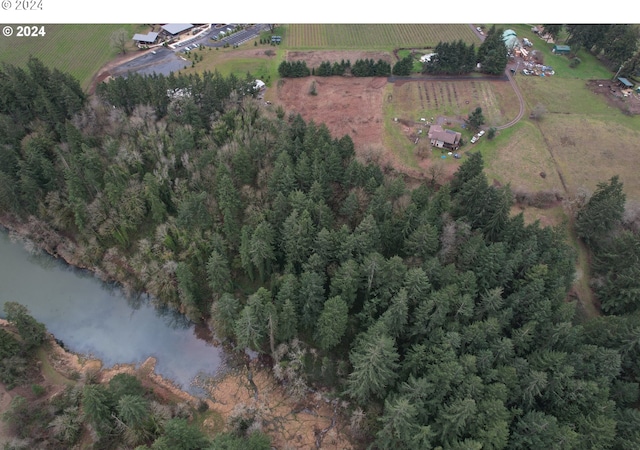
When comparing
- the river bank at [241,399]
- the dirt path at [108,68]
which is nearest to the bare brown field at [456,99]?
the river bank at [241,399]

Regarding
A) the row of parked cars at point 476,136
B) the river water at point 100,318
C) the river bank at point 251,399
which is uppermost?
the row of parked cars at point 476,136

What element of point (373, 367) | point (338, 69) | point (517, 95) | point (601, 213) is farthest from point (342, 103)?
point (373, 367)

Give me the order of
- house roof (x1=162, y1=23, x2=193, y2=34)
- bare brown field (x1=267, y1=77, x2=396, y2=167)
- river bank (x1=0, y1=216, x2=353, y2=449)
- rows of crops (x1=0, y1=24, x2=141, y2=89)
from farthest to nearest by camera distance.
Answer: house roof (x1=162, y1=23, x2=193, y2=34) < rows of crops (x1=0, y1=24, x2=141, y2=89) < bare brown field (x1=267, y1=77, x2=396, y2=167) < river bank (x1=0, y1=216, x2=353, y2=449)

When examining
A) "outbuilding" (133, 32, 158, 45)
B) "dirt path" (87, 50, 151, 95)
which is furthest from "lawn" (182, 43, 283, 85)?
"dirt path" (87, 50, 151, 95)

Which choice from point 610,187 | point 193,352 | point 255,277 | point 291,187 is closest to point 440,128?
point 610,187

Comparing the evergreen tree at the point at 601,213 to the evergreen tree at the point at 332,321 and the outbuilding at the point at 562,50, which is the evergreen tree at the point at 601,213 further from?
the outbuilding at the point at 562,50

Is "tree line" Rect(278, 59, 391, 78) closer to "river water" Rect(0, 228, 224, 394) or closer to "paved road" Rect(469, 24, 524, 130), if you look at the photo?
"paved road" Rect(469, 24, 524, 130)
